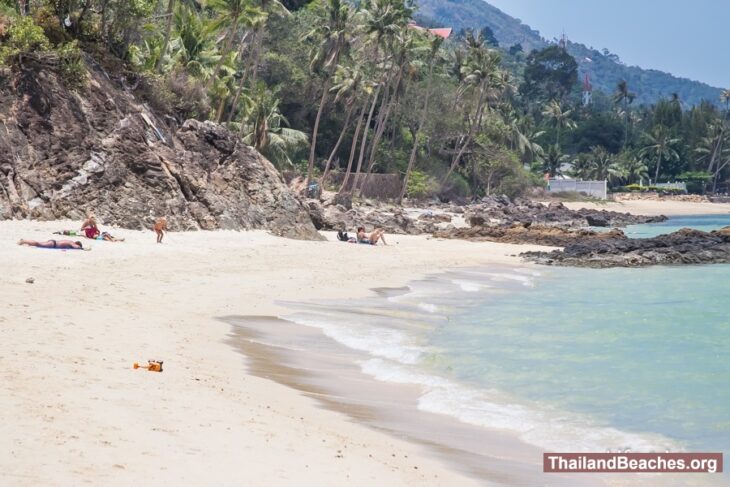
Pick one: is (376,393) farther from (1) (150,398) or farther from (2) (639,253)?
(2) (639,253)

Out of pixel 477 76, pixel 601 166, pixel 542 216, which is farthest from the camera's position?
pixel 601 166

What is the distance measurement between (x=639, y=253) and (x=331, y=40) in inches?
989

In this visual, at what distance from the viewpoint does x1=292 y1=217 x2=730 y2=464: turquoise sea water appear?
1008 centimetres

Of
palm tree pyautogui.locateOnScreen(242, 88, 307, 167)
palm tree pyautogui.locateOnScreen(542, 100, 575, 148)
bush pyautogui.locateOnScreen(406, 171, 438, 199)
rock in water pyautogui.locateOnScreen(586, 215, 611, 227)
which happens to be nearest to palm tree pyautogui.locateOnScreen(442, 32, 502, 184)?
bush pyautogui.locateOnScreen(406, 171, 438, 199)

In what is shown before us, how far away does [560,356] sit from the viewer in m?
14.3

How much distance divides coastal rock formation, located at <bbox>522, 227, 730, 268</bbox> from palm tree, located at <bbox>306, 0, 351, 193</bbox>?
19922mm

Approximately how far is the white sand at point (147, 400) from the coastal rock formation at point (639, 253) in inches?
634

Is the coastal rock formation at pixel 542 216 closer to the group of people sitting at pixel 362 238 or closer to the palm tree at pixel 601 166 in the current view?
the group of people sitting at pixel 362 238

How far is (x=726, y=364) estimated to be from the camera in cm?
1432

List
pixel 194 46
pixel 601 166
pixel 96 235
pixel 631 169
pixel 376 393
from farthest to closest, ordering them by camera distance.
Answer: pixel 631 169
pixel 601 166
pixel 194 46
pixel 96 235
pixel 376 393

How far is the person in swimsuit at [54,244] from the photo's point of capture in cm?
1873

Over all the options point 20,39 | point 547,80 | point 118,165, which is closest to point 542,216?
point 118,165

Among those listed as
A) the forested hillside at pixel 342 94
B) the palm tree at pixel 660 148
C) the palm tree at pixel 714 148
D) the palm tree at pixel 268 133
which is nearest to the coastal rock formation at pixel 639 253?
the forested hillside at pixel 342 94

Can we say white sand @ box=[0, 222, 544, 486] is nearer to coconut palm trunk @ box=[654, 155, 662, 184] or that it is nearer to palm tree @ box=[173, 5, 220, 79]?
palm tree @ box=[173, 5, 220, 79]
